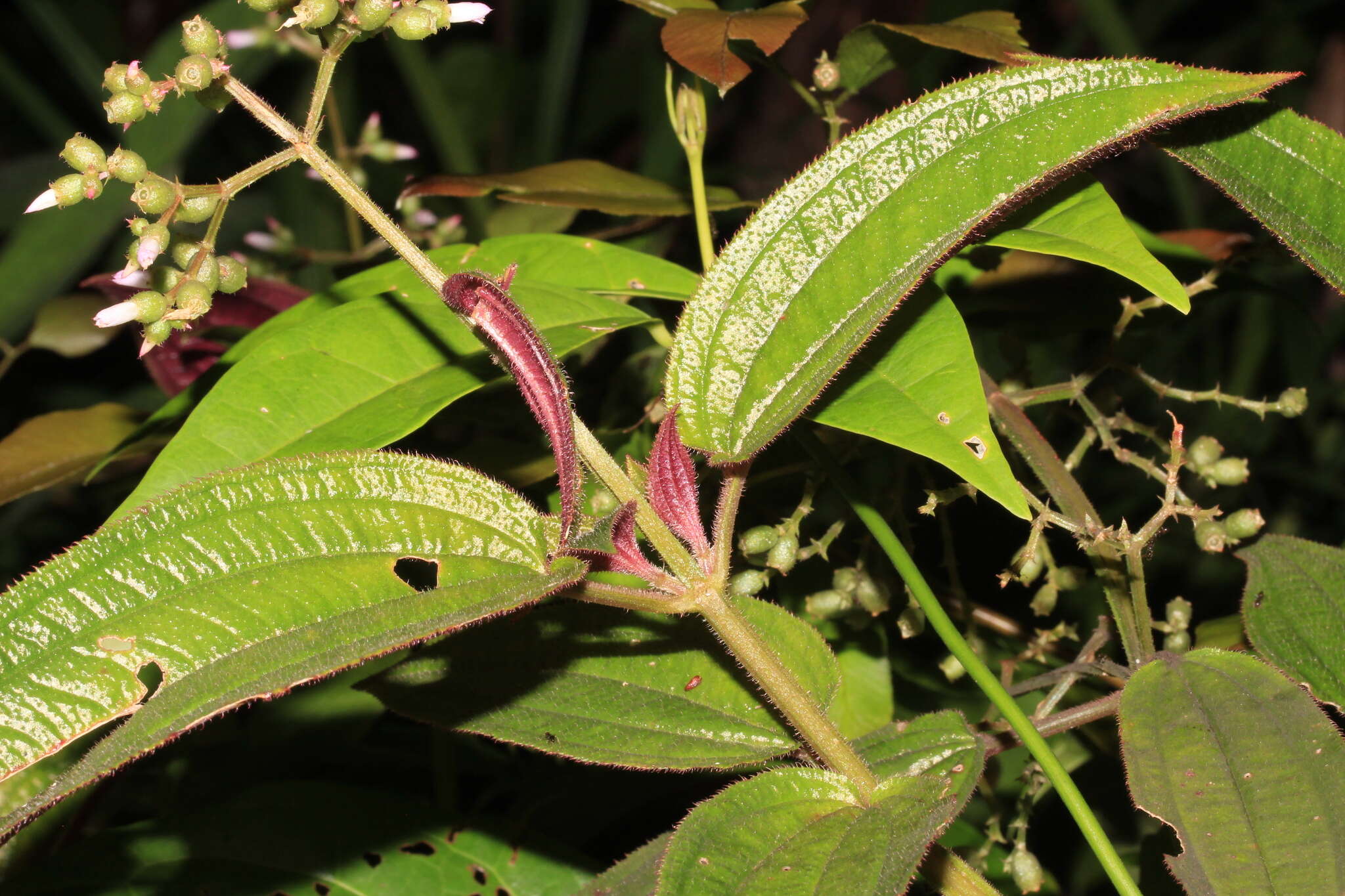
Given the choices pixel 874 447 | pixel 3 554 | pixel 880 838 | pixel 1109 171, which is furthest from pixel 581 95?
pixel 880 838

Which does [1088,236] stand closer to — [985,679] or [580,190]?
[985,679]

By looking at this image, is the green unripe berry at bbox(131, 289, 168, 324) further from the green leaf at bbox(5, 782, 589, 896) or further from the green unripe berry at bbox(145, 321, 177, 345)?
the green leaf at bbox(5, 782, 589, 896)

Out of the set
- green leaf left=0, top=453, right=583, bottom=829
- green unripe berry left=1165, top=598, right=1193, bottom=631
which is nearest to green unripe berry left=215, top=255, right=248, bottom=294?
green leaf left=0, top=453, right=583, bottom=829

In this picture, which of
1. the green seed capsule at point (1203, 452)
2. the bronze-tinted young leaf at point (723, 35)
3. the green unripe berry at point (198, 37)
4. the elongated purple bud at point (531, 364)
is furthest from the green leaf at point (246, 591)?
the green seed capsule at point (1203, 452)

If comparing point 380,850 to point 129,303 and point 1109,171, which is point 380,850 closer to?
point 129,303

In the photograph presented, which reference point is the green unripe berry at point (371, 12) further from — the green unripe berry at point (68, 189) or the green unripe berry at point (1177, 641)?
the green unripe berry at point (1177, 641)

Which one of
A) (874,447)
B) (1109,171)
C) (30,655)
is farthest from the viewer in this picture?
(1109,171)
